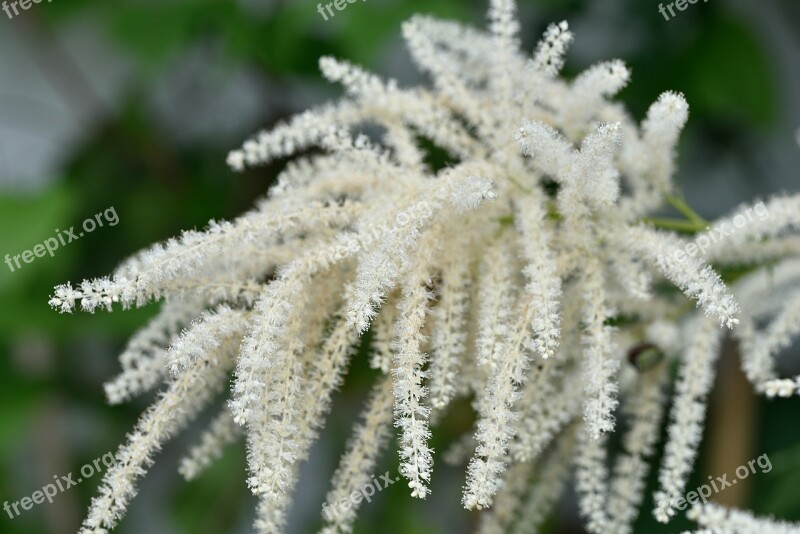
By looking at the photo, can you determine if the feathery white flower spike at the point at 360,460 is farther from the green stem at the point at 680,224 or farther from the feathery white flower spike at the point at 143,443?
the green stem at the point at 680,224

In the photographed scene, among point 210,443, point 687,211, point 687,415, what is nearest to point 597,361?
point 687,415

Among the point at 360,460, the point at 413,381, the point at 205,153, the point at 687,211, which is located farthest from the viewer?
the point at 205,153

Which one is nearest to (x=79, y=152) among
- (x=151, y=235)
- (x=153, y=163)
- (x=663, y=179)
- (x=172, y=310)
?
(x=153, y=163)

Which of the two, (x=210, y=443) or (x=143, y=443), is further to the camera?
(x=210, y=443)

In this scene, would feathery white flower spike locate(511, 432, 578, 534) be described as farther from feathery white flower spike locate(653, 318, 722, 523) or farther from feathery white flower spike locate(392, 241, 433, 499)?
feathery white flower spike locate(392, 241, 433, 499)

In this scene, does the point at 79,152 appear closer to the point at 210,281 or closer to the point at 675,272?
the point at 210,281

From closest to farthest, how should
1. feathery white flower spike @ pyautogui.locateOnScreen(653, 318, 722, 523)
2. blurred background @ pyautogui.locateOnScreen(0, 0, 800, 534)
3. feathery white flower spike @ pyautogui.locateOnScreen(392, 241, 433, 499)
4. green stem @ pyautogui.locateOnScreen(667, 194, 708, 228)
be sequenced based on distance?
1. feathery white flower spike @ pyautogui.locateOnScreen(392, 241, 433, 499)
2. feathery white flower spike @ pyautogui.locateOnScreen(653, 318, 722, 523)
3. green stem @ pyautogui.locateOnScreen(667, 194, 708, 228)
4. blurred background @ pyautogui.locateOnScreen(0, 0, 800, 534)

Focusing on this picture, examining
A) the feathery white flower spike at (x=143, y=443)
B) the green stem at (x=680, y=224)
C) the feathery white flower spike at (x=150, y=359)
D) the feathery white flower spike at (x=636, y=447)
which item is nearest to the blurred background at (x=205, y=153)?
the feathery white flower spike at (x=636, y=447)

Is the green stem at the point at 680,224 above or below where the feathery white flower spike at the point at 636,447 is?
above

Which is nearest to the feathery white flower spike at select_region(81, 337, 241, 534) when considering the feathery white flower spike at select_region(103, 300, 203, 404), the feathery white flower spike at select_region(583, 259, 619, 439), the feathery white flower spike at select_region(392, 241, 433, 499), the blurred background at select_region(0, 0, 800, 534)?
A: the feathery white flower spike at select_region(103, 300, 203, 404)

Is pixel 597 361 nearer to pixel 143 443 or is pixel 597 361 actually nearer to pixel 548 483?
pixel 548 483
